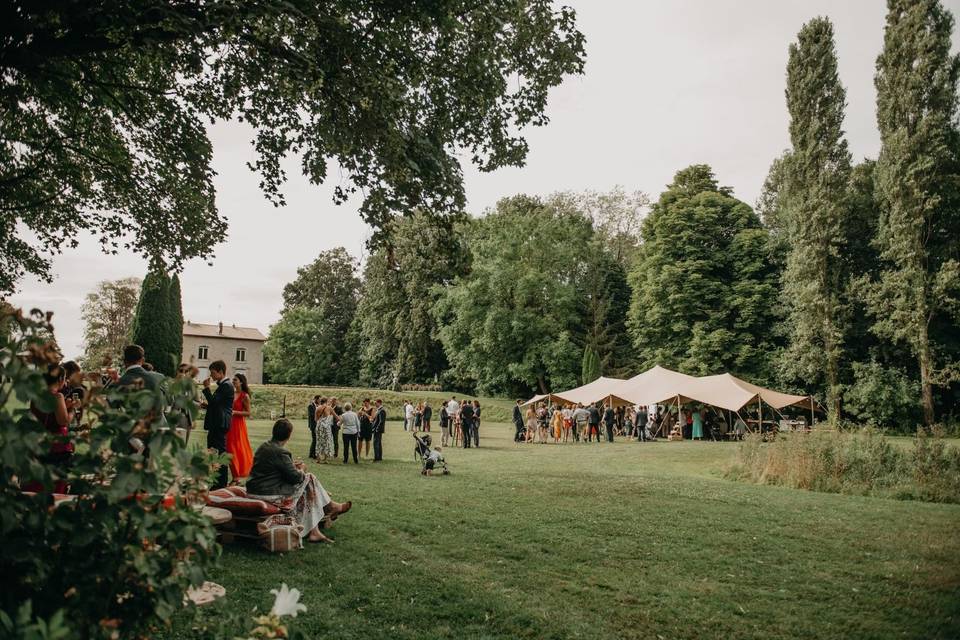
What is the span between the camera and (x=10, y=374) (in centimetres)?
164

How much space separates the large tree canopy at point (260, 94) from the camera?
5496 millimetres

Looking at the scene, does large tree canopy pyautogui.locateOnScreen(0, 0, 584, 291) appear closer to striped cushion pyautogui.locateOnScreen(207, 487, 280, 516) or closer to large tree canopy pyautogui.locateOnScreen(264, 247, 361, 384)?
striped cushion pyautogui.locateOnScreen(207, 487, 280, 516)

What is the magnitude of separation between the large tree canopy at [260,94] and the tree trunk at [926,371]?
28.0 metres

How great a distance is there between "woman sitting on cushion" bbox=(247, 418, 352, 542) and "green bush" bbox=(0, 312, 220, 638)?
499cm

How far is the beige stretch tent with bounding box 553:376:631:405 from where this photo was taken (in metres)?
29.3

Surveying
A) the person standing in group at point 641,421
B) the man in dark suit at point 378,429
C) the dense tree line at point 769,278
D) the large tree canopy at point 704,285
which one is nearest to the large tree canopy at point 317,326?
the dense tree line at point 769,278

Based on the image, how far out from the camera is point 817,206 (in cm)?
3098

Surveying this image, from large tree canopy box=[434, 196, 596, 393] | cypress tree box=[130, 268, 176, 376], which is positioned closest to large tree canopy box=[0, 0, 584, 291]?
cypress tree box=[130, 268, 176, 376]

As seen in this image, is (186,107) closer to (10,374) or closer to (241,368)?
(10,374)

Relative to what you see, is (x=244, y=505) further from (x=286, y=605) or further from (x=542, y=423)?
(x=542, y=423)

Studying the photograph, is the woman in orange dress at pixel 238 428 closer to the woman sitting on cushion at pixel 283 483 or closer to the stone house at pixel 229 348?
the woman sitting on cushion at pixel 283 483

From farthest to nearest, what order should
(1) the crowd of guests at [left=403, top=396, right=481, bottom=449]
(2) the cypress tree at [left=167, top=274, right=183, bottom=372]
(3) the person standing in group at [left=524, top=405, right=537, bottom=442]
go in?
(2) the cypress tree at [left=167, top=274, right=183, bottom=372], (3) the person standing in group at [left=524, top=405, right=537, bottom=442], (1) the crowd of guests at [left=403, top=396, right=481, bottom=449]

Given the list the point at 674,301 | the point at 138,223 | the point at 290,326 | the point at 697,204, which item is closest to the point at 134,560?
the point at 138,223

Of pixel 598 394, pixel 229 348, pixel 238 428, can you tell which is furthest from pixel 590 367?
pixel 229 348
